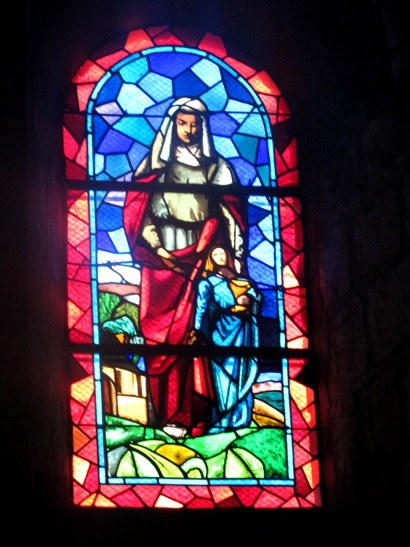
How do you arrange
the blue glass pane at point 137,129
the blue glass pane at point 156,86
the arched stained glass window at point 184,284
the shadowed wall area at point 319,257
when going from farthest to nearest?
the blue glass pane at point 156,86, the blue glass pane at point 137,129, the arched stained glass window at point 184,284, the shadowed wall area at point 319,257

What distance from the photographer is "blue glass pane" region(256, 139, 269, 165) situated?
271 inches

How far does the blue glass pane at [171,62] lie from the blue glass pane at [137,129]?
13.2 inches

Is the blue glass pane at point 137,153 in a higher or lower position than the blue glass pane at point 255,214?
higher

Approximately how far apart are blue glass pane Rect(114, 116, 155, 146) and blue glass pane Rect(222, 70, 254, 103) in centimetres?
49

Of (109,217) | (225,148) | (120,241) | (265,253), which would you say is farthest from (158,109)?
(265,253)

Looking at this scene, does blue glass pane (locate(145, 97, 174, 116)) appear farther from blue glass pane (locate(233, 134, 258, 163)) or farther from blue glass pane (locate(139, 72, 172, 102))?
blue glass pane (locate(233, 134, 258, 163))

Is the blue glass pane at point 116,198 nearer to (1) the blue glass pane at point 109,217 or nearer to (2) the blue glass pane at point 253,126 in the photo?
(1) the blue glass pane at point 109,217

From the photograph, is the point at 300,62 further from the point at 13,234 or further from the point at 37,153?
the point at 13,234

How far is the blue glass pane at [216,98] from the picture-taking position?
7.02 m

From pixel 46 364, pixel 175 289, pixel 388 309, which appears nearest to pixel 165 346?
pixel 175 289

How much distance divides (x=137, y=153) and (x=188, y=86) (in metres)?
0.50

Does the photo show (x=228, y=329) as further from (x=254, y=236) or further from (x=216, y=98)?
(x=216, y=98)

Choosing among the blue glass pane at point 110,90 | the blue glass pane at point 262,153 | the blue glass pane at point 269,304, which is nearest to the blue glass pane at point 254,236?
the blue glass pane at point 269,304

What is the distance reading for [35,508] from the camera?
5.17m
